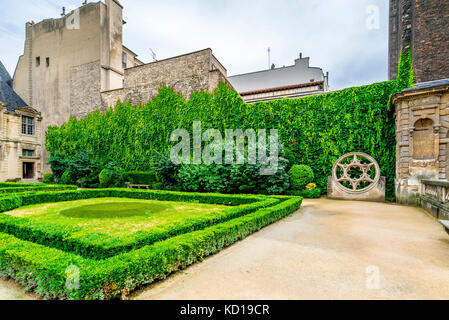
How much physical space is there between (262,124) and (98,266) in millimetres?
13448

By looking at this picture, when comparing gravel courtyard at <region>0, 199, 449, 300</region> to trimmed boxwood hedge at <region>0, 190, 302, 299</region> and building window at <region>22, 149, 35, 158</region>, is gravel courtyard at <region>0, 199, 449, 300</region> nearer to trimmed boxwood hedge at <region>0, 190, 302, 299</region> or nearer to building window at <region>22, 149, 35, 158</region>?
trimmed boxwood hedge at <region>0, 190, 302, 299</region>

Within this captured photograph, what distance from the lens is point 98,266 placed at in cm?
273

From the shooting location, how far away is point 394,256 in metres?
3.93

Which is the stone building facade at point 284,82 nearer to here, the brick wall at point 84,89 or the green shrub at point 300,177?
the green shrub at point 300,177

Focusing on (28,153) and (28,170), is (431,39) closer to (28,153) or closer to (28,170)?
(28,153)

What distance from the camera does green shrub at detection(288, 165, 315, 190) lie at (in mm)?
12039

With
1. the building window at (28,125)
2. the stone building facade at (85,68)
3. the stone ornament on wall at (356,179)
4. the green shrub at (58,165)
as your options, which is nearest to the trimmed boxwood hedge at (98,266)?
the stone ornament on wall at (356,179)

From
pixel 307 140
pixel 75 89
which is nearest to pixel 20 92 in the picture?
pixel 75 89

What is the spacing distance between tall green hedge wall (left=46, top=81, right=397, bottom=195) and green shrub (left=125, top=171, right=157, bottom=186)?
1.58 meters

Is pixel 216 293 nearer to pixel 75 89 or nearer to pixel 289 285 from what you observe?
pixel 289 285

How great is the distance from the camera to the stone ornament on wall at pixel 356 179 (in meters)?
10.8

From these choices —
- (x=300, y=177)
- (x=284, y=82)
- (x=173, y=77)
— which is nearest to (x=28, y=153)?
(x=173, y=77)
